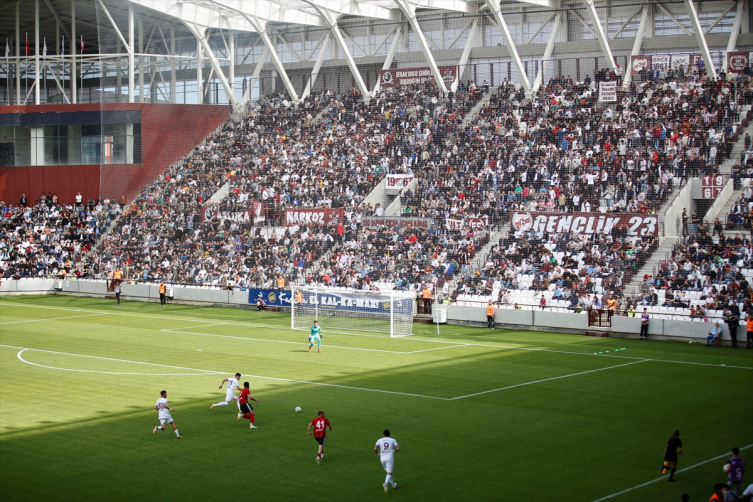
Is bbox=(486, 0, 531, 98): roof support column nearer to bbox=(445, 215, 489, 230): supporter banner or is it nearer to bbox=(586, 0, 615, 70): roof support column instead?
bbox=(586, 0, 615, 70): roof support column

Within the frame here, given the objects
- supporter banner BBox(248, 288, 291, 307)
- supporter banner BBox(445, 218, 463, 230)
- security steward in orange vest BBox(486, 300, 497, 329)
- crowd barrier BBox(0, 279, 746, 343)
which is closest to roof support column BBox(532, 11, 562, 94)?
supporter banner BBox(445, 218, 463, 230)

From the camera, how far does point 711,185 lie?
38.3m

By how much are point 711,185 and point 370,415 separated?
951 inches

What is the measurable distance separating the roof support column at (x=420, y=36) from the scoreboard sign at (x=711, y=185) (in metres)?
17.5

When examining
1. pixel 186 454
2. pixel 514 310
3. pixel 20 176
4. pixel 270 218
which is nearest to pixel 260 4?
pixel 270 218

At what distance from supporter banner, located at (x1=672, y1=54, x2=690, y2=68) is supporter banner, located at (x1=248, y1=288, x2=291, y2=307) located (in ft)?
76.8

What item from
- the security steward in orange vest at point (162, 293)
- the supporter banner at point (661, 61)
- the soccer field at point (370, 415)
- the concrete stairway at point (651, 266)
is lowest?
the soccer field at point (370, 415)

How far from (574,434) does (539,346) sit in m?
13.1

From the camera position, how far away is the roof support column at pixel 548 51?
47.5m

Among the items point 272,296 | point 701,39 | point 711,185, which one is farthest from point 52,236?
point 701,39

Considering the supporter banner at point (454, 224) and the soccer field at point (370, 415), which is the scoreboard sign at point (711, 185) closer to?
the soccer field at point (370, 415)

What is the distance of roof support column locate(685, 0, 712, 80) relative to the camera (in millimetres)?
42188

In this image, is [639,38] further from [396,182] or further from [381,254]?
[381,254]

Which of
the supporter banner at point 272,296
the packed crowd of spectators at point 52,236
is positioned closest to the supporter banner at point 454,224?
the supporter banner at point 272,296
